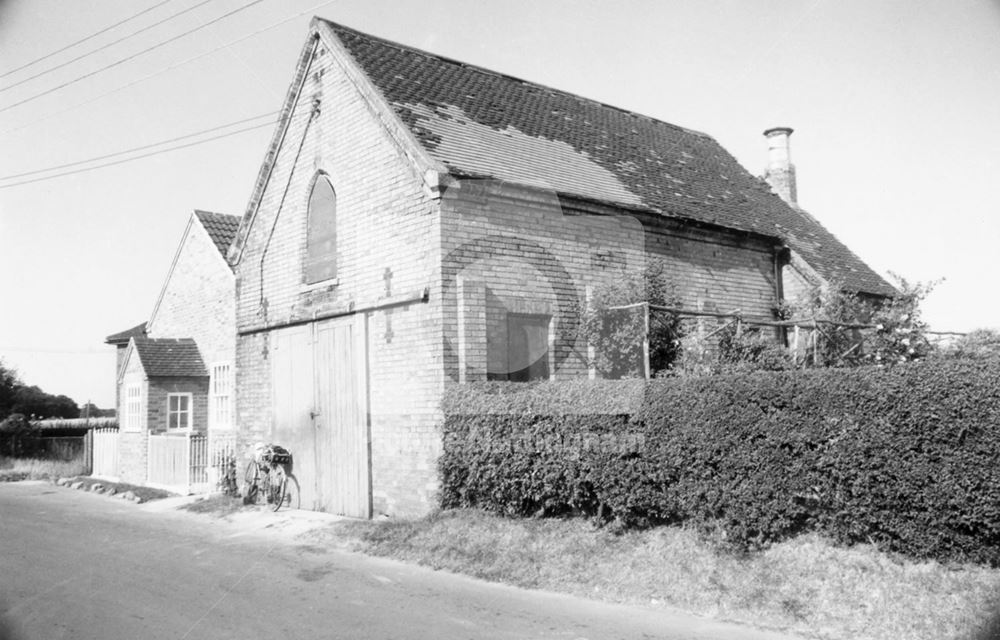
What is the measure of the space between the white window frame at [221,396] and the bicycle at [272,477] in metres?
5.57

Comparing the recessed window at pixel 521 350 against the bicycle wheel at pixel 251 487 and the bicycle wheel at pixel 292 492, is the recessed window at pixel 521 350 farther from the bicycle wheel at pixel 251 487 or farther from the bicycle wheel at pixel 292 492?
the bicycle wheel at pixel 251 487

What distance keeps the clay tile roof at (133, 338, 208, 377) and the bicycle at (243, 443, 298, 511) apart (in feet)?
27.8

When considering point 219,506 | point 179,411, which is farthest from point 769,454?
point 179,411

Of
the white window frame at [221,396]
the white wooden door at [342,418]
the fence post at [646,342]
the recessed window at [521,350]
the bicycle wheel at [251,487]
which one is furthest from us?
the white window frame at [221,396]

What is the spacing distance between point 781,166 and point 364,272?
14.7 m

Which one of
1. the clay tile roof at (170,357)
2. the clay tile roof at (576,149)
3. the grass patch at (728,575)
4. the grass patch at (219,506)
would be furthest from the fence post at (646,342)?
the clay tile roof at (170,357)

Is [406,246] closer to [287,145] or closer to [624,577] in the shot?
[287,145]

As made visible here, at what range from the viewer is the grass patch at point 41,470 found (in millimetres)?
24531

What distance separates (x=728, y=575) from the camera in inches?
307

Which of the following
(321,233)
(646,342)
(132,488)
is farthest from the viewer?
(132,488)

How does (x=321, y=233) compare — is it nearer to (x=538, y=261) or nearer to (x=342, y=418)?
(x=342, y=418)

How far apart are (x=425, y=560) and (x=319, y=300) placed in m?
6.19

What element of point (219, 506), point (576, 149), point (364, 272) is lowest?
point (219, 506)

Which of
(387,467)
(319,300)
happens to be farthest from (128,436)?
(387,467)
